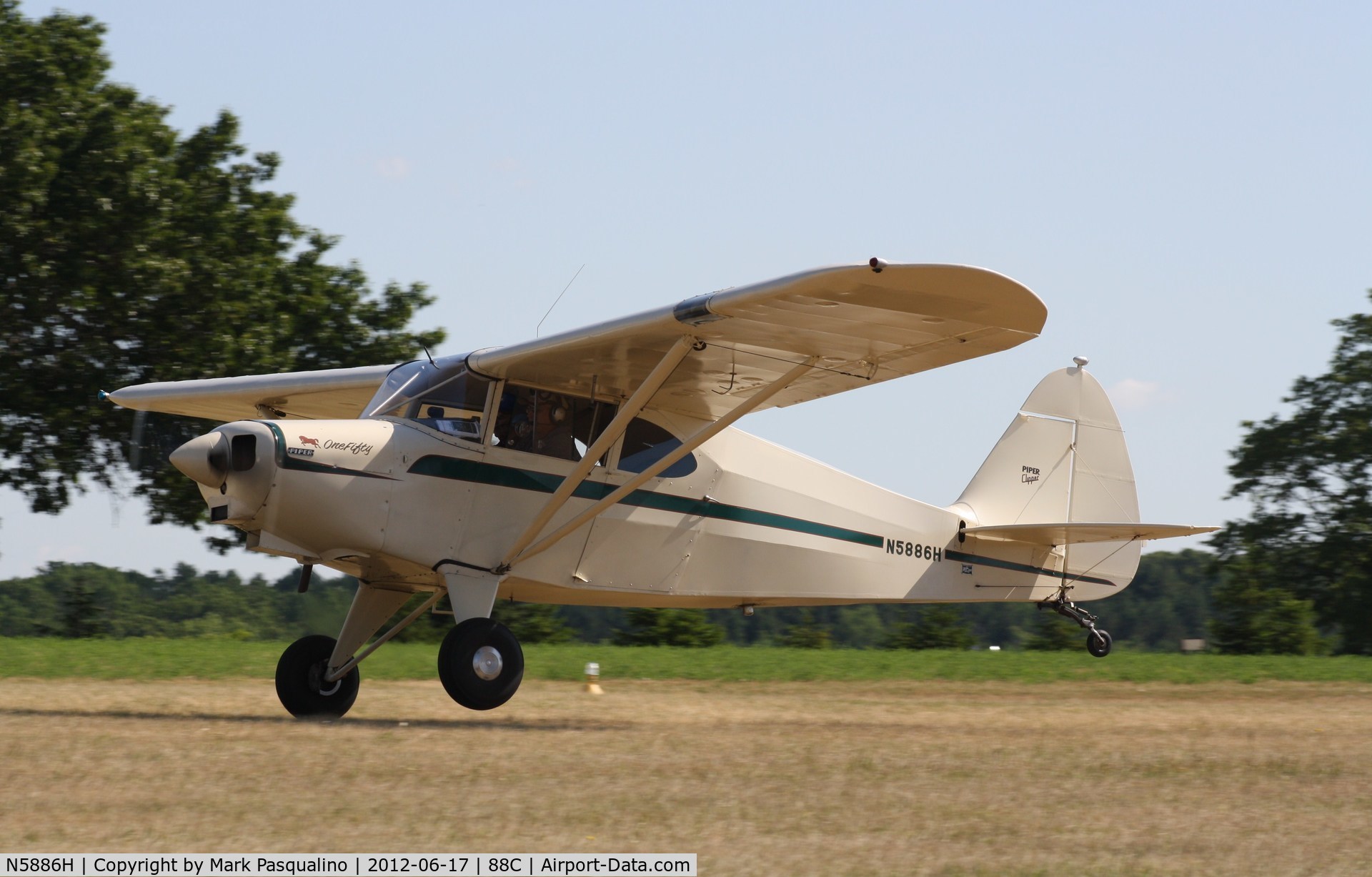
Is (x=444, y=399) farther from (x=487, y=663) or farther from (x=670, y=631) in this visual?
(x=670, y=631)

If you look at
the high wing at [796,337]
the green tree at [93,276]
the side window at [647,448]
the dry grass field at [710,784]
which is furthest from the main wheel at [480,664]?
the green tree at [93,276]

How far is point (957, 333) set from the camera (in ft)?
29.4

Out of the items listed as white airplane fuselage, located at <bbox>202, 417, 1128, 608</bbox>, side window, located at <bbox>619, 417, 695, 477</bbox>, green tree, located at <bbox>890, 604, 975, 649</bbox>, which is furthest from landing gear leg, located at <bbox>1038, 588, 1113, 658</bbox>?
green tree, located at <bbox>890, 604, 975, 649</bbox>

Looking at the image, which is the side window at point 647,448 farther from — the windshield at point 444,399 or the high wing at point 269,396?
the high wing at point 269,396

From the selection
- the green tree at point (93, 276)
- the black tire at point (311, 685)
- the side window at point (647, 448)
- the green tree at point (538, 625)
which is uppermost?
the green tree at point (93, 276)

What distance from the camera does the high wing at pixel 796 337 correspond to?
8.04 meters

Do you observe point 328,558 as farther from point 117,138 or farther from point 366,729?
point 117,138

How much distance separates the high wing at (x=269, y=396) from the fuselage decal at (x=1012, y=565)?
17.6 feet

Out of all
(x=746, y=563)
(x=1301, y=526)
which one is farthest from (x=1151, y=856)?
(x=1301, y=526)

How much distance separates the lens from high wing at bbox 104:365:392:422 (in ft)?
A: 39.2

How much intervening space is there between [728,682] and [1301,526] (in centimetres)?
2404

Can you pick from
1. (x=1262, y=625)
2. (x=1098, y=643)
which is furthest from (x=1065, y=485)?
(x=1262, y=625)

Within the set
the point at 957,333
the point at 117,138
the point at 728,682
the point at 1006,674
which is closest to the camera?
the point at 957,333

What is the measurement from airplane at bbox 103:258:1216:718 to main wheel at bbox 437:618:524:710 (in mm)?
15
